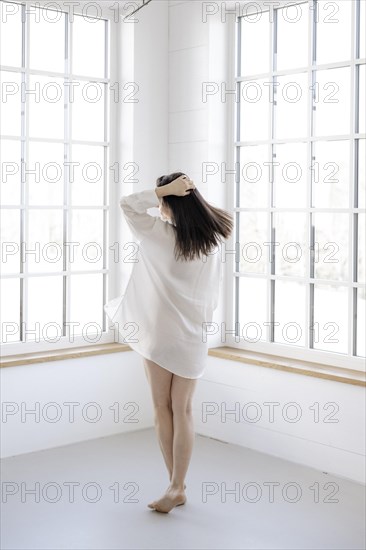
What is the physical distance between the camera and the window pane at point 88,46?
189 inches

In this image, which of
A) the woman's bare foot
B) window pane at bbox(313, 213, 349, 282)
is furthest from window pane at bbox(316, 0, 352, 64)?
the woman's bare foot

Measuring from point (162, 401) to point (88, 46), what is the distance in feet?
7.79

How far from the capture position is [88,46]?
4887 millimetres

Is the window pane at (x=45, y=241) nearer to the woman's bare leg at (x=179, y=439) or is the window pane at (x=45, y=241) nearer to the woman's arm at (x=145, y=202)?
the woman's arm at (x=145, y=202)

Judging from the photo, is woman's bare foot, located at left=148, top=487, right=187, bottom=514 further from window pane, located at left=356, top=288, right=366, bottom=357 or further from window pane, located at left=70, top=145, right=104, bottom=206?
window pane, located at left=70, top=145, right=104, bottom=206

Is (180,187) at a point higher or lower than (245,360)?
higher

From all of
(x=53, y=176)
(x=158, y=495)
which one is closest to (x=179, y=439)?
(x=158, y=495)

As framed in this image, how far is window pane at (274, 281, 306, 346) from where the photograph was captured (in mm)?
4590

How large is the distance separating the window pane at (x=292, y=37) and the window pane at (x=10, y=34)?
151 centimetres

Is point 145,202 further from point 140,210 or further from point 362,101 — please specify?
point 362,101

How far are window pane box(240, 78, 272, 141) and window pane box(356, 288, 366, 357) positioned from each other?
1.14 metres

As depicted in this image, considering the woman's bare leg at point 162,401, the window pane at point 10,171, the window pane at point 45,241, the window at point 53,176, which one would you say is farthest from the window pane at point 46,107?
the woman's bare leg at point 162,401

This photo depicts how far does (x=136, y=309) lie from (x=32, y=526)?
1.06m

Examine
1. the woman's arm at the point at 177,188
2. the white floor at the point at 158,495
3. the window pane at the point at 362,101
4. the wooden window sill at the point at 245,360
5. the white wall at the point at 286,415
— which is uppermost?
the window pane at the point at 362,101
